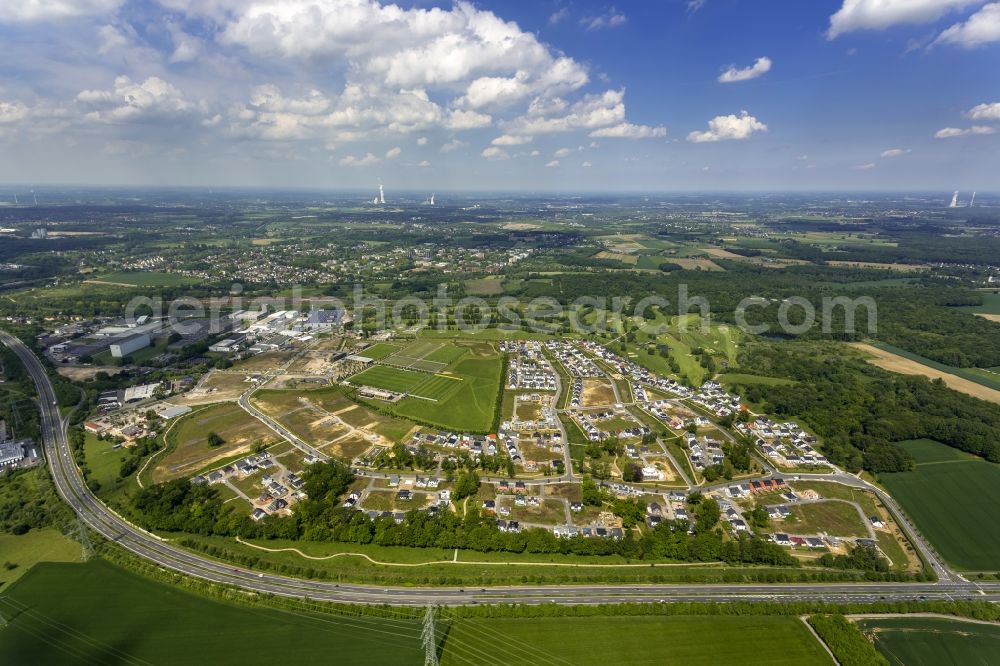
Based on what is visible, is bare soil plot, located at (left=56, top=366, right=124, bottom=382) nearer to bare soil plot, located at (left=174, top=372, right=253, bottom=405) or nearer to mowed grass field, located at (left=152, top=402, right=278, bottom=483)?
bare soil plot, located at (left=174, top=372, right=253, bottom=405)

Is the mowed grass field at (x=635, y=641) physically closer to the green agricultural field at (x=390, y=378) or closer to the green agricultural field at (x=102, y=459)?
the green agricultural field at (x=102, y=459)

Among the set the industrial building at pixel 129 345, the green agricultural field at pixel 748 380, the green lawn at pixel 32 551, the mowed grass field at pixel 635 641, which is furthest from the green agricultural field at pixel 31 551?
the green agricultural field at pixel 748 380

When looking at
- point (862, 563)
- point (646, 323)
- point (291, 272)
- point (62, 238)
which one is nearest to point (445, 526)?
point (862, 563)

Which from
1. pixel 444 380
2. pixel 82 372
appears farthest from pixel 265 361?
pixel 444 380

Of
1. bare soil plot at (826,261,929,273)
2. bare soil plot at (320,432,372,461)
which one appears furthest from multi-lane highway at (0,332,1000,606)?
bare soil plot at (826,261,929,273)

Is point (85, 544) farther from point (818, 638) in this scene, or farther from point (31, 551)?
point (818, 638)

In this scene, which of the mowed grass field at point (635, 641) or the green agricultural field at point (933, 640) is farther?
the green agricultural field at point (933, 640)

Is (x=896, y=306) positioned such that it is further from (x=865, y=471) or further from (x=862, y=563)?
(x=862, y=563)
